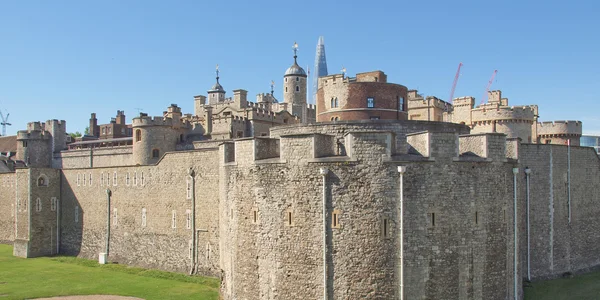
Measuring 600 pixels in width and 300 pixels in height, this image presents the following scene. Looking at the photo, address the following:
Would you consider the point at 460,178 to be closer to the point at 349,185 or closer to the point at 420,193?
the point at 420,193

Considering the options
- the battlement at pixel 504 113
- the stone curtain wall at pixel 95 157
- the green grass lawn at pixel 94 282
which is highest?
the battlement at pixel 504 113

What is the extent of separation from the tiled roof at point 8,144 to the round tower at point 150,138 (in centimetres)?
3267

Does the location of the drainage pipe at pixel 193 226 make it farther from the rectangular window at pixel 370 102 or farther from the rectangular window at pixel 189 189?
the rectangular window at pixel 370 102

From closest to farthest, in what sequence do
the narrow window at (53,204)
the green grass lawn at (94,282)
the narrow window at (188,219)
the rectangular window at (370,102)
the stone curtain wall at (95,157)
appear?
the rectangular window at (370,102) < the green grass lawn at (94,282) < the narrow window at (188,219) < the narrow window at (53,204) < the stone curtain wall at (95,157)

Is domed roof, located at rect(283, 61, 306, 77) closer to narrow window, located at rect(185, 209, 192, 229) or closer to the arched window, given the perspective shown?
the arched window

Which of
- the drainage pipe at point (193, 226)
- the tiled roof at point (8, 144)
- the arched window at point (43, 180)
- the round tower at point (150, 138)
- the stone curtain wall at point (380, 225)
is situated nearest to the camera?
the stone curtain wall at point (380, 225)

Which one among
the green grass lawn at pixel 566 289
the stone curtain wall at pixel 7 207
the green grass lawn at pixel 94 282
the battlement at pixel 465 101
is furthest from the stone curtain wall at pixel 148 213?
the battlement at pixel 465 101

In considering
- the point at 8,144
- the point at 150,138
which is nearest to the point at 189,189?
the point at 150,138

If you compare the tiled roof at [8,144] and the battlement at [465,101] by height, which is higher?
the battlement at [465,101]

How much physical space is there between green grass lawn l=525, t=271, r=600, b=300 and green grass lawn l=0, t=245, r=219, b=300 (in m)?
14.9

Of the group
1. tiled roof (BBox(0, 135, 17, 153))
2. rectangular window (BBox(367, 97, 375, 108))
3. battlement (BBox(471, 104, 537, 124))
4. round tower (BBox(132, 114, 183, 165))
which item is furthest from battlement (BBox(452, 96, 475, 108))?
tiled roof (BBox(0, 135, 17, 153))

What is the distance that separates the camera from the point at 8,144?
70625 mm

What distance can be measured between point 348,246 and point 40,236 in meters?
33.5

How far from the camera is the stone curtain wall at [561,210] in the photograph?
2714cm
